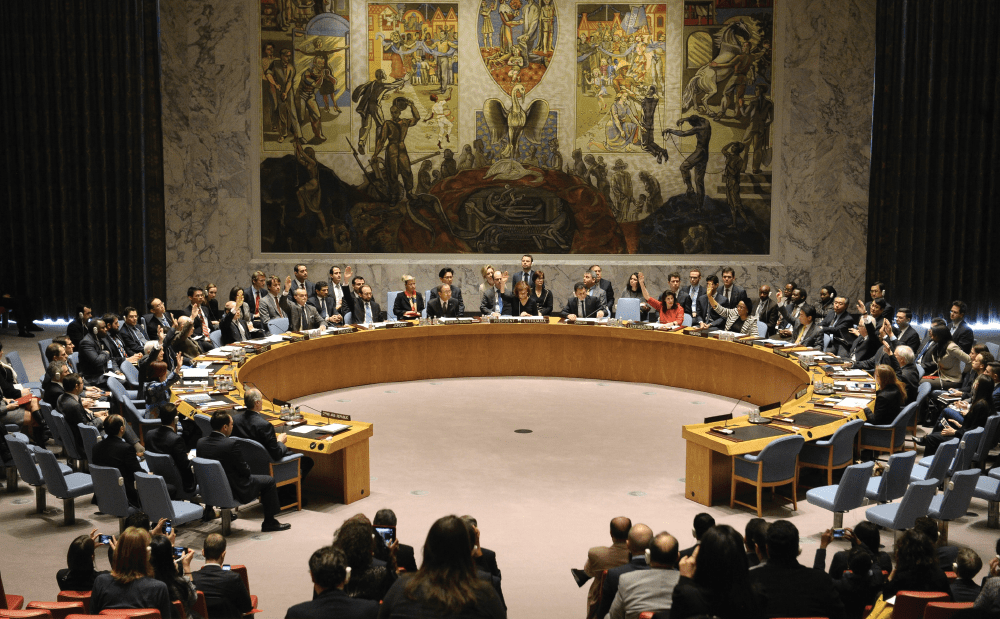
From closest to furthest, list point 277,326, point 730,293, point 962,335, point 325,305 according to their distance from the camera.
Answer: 1. point 962,335
2. point 277,326
3. point 730,293
4. point 325,305

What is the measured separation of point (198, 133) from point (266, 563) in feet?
39.6

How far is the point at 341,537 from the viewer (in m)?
4.38

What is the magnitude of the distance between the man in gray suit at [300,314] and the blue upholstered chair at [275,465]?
522 cm

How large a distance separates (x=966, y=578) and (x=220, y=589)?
160 inches

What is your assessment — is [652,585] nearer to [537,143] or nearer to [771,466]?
[771,466]

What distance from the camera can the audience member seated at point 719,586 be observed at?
3688mm

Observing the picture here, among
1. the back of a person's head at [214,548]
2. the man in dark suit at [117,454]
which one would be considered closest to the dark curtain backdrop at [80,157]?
the man in dark suit at [117,454]

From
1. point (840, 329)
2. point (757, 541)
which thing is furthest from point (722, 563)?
point (840, 329)

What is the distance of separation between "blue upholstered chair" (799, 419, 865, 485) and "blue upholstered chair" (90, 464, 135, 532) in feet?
19.3

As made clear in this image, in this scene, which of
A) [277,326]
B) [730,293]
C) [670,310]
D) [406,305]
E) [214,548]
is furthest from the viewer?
[406,305]

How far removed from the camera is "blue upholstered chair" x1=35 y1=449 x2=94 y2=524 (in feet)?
24.4

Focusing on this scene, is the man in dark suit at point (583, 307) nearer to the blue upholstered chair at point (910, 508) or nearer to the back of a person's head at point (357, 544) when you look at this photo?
the blue upholstered chair at point (910, 508)

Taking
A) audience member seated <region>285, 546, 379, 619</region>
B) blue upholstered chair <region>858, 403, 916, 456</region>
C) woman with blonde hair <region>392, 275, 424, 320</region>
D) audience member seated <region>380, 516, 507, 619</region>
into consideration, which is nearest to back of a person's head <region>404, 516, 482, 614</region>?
audience member seated <region>380, 516, 507, 619</region>

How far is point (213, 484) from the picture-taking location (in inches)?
283
